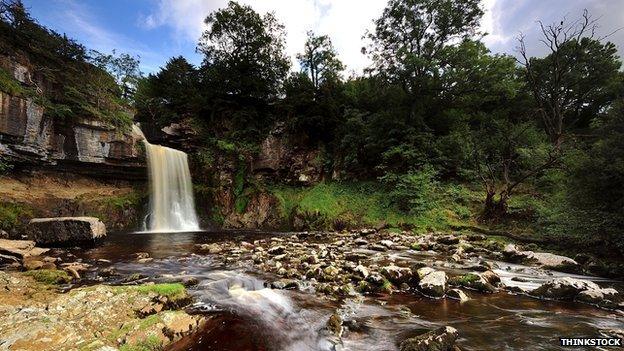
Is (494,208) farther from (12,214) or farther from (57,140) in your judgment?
(57,140)

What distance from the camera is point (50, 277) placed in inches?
218

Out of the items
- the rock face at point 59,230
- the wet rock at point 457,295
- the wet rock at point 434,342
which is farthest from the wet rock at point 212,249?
the wet rock at point 434,342

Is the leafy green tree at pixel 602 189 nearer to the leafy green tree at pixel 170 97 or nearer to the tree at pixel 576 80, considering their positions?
the tree at pixel 576 80

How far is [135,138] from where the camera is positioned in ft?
62.7

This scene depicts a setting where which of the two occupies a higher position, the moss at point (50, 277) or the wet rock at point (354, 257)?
the moss at point (50, 277)

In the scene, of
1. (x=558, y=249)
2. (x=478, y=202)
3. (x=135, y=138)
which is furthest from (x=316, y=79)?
(x=558, y=249)

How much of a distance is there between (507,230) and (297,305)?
11.5 m

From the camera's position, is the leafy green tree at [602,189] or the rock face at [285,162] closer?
the leafy green tree at [602,189]

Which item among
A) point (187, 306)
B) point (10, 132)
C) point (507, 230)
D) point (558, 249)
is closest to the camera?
point (187, 306)

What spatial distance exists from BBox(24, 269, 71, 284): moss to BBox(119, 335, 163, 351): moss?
371cm

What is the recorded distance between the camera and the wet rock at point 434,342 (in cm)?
327

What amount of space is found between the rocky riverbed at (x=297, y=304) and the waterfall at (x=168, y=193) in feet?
34.1

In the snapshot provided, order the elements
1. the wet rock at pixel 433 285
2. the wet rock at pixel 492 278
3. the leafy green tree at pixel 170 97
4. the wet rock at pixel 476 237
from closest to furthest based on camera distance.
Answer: the wet rock at pixel 433 285 → the wet rock at pixel 492 278 → the wet rock at pixel 476 237 → the leafy green tree at pixel 170 97

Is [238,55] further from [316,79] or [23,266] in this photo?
[23,266]
